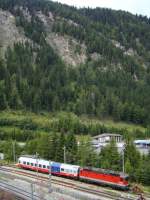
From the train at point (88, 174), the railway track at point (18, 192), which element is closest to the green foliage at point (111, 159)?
the train at point (88, 174)

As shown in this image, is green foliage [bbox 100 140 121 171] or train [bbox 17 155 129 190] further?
green foliage [bbox 100 140 121 171]

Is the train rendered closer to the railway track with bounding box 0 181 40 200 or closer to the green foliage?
the green foliage

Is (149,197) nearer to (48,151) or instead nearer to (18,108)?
(48,151)

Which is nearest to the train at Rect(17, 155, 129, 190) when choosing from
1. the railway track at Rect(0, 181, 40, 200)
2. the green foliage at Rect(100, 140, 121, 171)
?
the green foliage at Rect(100, 140, 121, 171)

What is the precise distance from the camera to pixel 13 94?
175625mm

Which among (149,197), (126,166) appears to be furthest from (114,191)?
(126,166)

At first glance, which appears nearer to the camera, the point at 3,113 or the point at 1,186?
the point at 1,186

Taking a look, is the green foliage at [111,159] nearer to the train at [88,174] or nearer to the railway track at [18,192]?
the train at [88,174]

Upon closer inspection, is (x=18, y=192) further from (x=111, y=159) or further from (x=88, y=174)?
(x=111, y=159)

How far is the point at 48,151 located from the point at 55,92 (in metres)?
108

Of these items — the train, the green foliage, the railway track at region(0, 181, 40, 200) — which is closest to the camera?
the railway track at region(0, 181, 40, 200)

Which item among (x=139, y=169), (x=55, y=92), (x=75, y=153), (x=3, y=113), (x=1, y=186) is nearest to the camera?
(x=1, y=186)

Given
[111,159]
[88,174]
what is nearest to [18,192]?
[88,174]

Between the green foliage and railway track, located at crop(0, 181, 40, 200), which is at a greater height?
the green foliage
